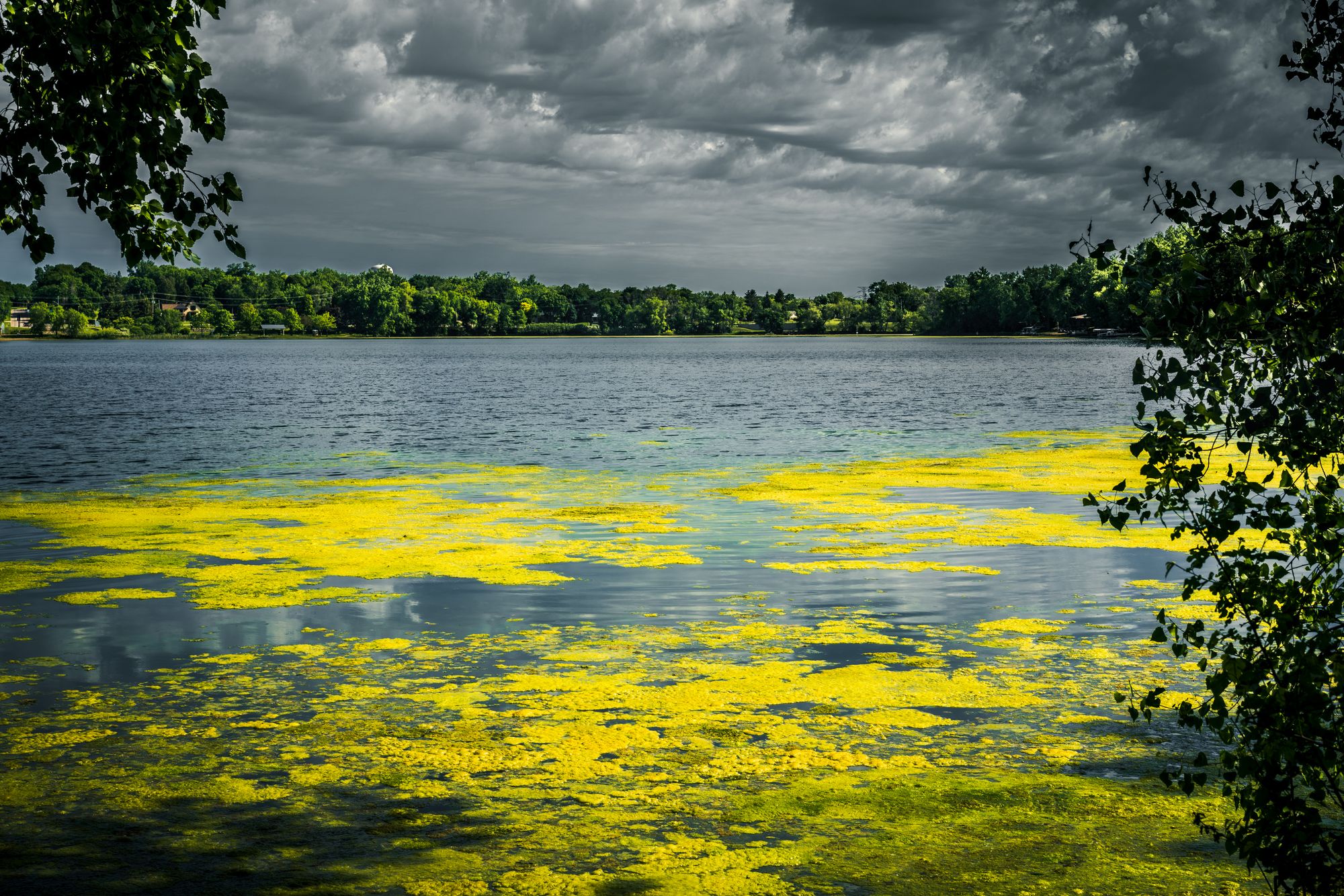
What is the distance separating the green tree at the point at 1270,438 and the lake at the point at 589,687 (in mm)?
2072

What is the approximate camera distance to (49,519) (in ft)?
69.4

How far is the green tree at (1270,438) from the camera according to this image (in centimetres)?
459

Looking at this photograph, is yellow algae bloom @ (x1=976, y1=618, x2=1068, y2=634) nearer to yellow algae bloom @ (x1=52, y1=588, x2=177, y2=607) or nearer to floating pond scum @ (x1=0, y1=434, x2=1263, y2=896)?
floating pond scum @ (x1=0, y1=434, x2=1263, y2=896)

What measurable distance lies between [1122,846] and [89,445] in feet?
125

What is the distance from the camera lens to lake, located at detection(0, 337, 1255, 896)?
693 cm

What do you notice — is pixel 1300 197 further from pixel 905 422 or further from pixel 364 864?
pixel 905 422

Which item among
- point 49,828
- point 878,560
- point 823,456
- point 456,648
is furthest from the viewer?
point 823,456

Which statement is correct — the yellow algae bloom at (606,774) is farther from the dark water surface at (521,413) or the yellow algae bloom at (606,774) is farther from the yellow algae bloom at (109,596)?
the dark water surface at (521,413)

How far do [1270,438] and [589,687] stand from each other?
6.72 meters

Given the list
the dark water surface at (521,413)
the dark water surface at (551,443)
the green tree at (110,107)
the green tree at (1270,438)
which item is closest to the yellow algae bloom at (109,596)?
the dark water surface at (551,443)

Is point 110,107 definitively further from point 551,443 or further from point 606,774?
point 551,443

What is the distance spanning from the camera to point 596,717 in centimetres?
951

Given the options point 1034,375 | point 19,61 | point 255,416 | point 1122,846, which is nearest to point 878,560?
point 1122,846

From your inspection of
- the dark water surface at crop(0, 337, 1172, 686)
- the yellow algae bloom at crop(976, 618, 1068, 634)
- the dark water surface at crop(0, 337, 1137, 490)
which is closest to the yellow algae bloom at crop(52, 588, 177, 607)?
the dark water surface at crop(0, 337, 1172, 686)
